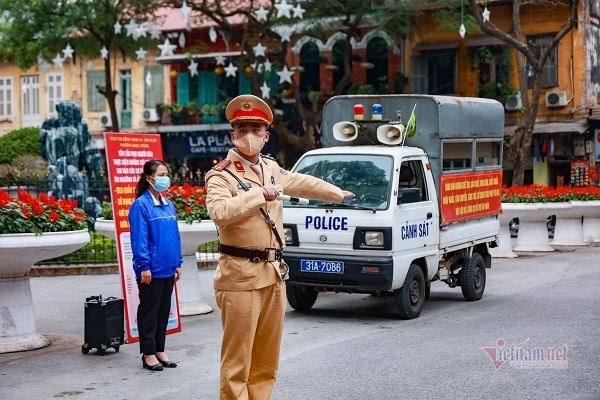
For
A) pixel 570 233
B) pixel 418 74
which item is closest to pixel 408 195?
pixel 570 233

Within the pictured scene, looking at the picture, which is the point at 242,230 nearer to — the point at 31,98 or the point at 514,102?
the point at 514,102

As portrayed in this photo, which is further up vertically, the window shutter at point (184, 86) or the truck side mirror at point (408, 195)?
A: the window shutter at point (184, 86)

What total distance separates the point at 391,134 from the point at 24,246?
513 centimetres

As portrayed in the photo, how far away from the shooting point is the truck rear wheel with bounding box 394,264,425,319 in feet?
39.3

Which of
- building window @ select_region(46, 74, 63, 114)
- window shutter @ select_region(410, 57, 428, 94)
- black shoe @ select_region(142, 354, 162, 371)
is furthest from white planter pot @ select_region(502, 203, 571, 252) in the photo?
building window @ select_region(46, 74, 63, 114)

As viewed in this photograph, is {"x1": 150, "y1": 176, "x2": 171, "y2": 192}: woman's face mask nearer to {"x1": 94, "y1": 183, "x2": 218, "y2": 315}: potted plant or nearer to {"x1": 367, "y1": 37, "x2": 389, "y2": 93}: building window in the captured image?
{"x1": 94, "y1": 183, "x2": 218, "y2": 315}: potted plant

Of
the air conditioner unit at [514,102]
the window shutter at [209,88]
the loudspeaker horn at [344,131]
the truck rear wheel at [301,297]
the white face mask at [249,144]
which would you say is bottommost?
the truck rear wheel at [301,297]

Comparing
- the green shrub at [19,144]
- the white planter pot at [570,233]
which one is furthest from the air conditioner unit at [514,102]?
the green shrub at [19,144]

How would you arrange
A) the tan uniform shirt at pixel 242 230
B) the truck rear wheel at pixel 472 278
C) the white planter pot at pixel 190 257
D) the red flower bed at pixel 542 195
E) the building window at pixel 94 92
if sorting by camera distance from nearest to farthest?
the tan uniform shirt at pixel 242 230
the white planter pot at pixel 190 257
the truck rear wheel at pixel 472 278
the red flower bed at pixel 542 195
the building window at pixel 94 92

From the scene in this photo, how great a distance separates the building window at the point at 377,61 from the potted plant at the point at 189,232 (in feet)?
84.4

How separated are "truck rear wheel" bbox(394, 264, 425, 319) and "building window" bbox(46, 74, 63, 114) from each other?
Result: 114 feet

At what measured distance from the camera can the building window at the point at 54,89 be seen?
4469 cm

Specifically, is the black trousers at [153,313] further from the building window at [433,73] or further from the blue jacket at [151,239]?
the building window at [433,73]

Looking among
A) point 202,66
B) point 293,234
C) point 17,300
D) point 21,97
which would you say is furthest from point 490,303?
point 21,97
